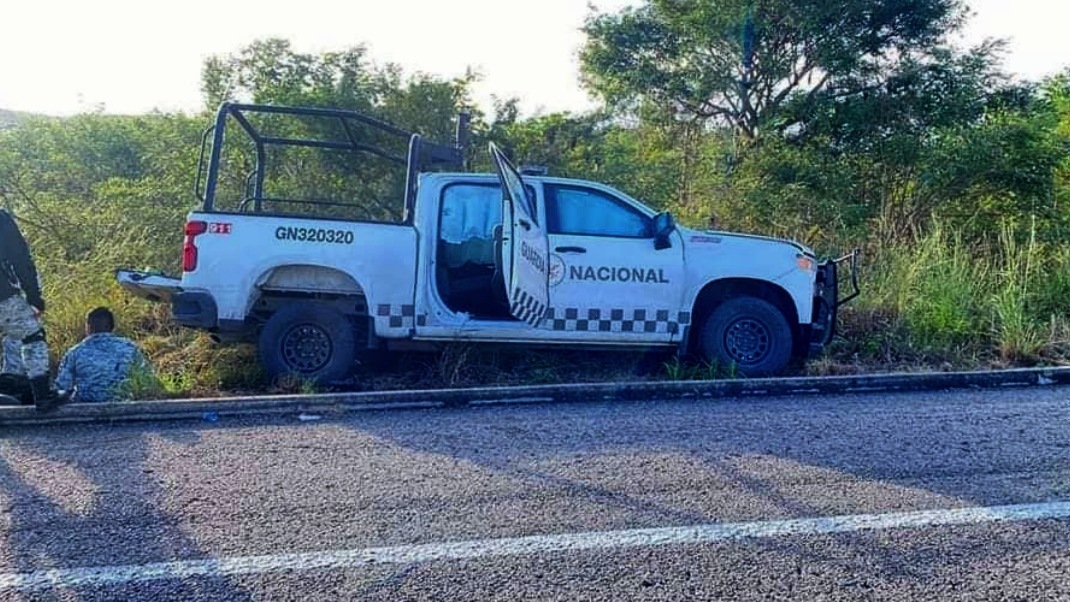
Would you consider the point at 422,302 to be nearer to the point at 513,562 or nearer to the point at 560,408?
the point at 560,408

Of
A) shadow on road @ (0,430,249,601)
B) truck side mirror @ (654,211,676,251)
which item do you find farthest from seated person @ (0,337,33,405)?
truck side mirror @ (654,211,676,251)

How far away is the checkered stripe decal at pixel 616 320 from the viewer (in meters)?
6.93

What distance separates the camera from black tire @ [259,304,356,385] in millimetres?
6664

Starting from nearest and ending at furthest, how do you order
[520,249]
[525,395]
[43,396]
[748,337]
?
[43,396]
[520,249]
[525,395]
[748,337]

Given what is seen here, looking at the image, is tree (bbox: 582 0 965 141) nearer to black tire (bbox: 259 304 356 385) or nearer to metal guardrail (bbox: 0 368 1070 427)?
metal guardrail (bbox: 0 368 1070 427)

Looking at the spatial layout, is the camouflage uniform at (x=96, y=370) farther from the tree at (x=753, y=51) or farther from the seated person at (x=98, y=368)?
the tree at (x=753, y=51)

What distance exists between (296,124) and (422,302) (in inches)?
204

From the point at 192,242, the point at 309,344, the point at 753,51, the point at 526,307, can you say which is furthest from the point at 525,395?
the point at 753,51

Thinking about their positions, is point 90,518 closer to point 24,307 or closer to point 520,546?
→ point 520,546

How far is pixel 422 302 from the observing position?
6758 mm

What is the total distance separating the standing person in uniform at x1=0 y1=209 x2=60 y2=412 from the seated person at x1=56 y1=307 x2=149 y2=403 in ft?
1.20

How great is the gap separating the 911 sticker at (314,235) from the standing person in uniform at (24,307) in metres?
1.66

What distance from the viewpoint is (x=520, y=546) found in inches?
135

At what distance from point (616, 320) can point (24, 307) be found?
4171 mm
